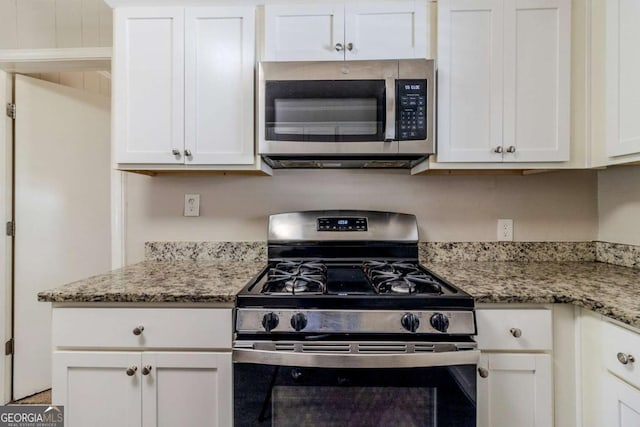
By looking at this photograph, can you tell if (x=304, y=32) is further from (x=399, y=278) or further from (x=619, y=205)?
(x=619, y=205)

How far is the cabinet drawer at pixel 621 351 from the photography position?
3.18ft

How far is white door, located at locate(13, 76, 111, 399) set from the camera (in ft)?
7.27

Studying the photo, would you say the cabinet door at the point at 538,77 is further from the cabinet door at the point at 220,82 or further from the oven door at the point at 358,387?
the cabinet door at the point at 220,82

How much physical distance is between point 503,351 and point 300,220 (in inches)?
40.4

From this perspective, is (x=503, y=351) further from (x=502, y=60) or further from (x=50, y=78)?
(x=50, y=78)

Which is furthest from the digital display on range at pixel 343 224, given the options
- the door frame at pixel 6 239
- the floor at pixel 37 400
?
the floor at pixel 37 400

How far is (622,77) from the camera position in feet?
4.44

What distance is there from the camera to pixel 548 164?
151 centimetres

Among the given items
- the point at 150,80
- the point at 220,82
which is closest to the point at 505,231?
the point at 220,82

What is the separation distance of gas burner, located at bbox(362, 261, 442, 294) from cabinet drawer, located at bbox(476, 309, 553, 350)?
0.20 m

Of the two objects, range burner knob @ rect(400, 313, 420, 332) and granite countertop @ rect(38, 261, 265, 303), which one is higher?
granite countertop @ rect(38, 261, 265, 303)

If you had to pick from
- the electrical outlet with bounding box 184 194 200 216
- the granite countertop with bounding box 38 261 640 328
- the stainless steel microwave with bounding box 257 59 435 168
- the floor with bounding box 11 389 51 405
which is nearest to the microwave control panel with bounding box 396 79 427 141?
the stainless steel microwave with bounding box 257 59 435 168

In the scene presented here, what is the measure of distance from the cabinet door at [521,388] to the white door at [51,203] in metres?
2.52

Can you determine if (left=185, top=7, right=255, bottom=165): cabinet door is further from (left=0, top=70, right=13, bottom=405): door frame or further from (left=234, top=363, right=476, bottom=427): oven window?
(left=0, top=70, right=13, bottom=405): door frame
